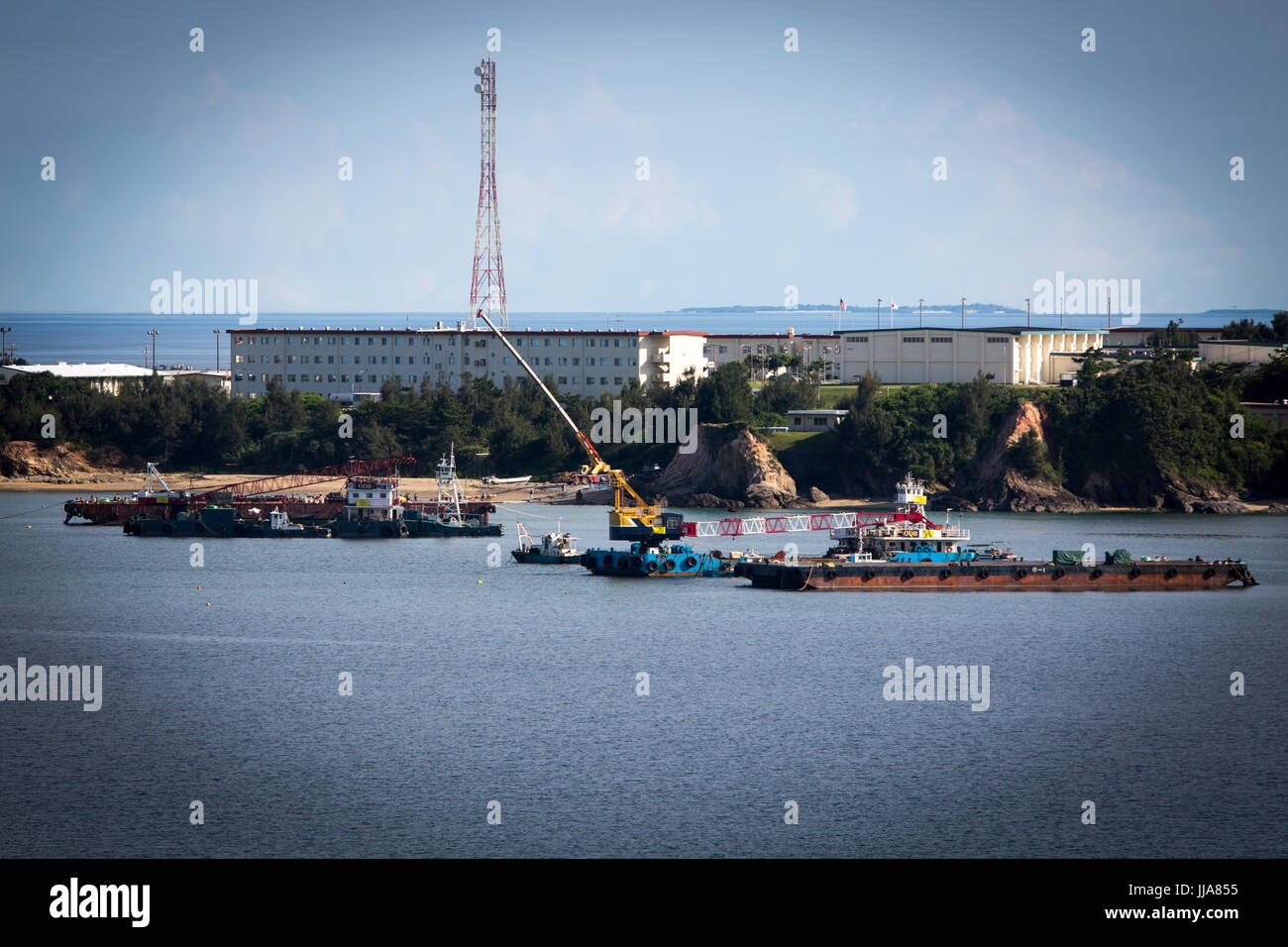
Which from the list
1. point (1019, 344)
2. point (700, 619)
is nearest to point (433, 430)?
point (1019, 344)

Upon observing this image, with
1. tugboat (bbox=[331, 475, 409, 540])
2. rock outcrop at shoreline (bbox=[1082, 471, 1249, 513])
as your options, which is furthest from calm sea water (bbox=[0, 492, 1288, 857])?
rock outcrop at shoreline (bbox=[1082, 471, 1249, 513])

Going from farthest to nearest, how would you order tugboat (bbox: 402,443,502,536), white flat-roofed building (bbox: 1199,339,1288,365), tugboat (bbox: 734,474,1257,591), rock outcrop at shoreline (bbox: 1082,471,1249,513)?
white flat-roofed building (bbox: 1199,339,1288,365) → rock outcrop at shoreline (bbox: 1082,471,1249,513) → tugboat (bbox: 402,443,502,536) → tugboat (bbox: 734,474,1257,591)

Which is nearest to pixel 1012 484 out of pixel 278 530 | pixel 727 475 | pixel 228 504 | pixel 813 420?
pixel 813 420

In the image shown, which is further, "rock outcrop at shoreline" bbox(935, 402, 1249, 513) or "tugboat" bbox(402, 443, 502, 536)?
"rock outcrop at shoreline" bbox(935, 402, 1249, 513)

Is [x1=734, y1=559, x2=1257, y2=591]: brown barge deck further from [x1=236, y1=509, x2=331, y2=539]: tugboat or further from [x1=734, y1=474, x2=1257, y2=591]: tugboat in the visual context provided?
[x1=236, y1=509, x2=331, y2=539]: tugboat

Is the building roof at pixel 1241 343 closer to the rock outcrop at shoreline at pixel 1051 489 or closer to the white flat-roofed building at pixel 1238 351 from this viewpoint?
the white flat-roofed building at pixel 1238 351

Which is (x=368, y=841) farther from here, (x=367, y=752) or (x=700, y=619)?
(x=700, y=619)

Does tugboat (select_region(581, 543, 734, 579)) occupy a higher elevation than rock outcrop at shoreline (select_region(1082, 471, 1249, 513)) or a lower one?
lower

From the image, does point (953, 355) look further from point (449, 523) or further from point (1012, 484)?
point (449, 523)
